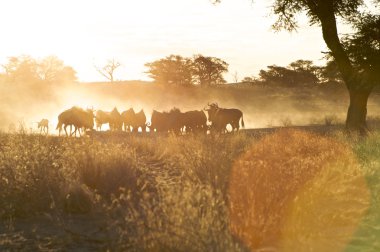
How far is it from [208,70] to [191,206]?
269ft

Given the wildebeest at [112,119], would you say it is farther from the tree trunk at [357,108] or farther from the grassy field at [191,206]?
the grassy field at [191,206]

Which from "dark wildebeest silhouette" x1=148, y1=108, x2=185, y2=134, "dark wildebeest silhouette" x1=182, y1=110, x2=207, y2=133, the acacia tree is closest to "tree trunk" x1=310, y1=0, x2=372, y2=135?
the acacia tree

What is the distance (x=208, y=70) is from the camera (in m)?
86.3

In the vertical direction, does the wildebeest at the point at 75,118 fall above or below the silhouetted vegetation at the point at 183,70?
below

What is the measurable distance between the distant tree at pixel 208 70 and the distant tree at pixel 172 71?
1.26 meters

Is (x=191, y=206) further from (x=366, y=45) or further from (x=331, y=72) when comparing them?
(x=331, y=72)

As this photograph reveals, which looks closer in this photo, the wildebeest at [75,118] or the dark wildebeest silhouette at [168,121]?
the dark wildebeest silhouette at [168,121]

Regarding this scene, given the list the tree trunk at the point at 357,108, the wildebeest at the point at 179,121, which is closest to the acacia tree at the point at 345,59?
the tree trunk at the point at 357,108

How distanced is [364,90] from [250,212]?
20187 mm

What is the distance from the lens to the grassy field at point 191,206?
516 cm

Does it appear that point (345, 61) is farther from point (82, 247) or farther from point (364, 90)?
point (82, 247)

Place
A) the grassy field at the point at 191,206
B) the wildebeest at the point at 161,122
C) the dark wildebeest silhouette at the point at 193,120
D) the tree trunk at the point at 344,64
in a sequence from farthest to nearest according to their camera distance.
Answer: the wildebeest at the point at 161,122 < the dark wildebeest silhouette at the point at 193,120 < the tree trunk at the point at 344,64 < the grassy field at the point at 191,206

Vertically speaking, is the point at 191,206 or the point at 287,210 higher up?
the point at 191,206

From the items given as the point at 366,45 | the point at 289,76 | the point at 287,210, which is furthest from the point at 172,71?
the point at 287,210
